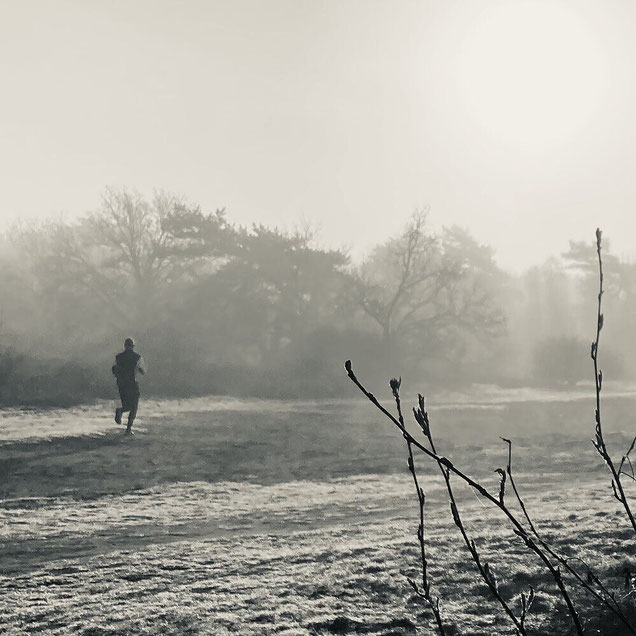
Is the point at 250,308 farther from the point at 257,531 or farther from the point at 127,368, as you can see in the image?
the point at 257,531

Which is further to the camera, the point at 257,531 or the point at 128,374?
the point at 128,374

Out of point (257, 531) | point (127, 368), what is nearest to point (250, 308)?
point (127, 368)

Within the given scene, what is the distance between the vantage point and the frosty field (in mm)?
4625

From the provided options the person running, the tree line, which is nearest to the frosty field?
the person running

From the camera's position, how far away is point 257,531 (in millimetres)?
7715

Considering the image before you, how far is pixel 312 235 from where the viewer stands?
4375 centimetres

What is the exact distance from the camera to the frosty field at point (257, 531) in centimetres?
462

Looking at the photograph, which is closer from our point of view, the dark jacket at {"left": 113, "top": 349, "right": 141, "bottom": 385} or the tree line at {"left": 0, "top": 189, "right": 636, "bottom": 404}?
the dark jacket at {"left": 113, "top": 349, "right": 141, "bottom": 385}

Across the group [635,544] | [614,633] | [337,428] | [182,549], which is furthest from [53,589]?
[337,428]

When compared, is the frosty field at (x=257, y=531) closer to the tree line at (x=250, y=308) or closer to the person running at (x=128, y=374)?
the person running at (x=128, y=374)

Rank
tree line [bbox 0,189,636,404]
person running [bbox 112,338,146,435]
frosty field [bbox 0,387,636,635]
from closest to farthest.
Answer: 1. frosty field [bbox 0,387,636,635]
2. person running [bbox 112,338,146,435]
3. tree line [bbox 0,189,636,404]

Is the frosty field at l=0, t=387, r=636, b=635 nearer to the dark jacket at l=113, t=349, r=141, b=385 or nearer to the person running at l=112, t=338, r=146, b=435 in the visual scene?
the person running at l=112, t=338, r=146, b=435

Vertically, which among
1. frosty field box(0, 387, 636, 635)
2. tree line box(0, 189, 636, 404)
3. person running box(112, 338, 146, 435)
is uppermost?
tree line box(0, 189, 636, 404)

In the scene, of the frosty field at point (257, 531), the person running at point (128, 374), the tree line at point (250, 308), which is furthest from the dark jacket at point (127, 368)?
the tree line at point (250, 308)
